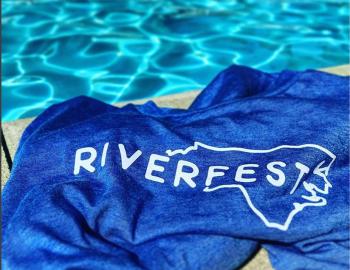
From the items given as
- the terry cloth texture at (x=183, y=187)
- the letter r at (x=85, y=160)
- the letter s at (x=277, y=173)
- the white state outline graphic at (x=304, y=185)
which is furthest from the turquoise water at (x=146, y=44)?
the letter s at (x=277, y=173)

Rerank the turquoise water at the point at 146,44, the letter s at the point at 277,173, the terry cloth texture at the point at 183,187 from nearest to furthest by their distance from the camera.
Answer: the terry cloth texture at the point at 183,187, the letter s at the point at 277,173, the turquoise water at the point at 146,44

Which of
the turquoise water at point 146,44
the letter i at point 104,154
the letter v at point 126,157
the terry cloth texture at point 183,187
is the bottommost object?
the turquoise water at point 146,44

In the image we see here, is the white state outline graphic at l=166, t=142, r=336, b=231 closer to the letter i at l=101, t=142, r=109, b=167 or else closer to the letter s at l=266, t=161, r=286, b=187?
the letter s at l=266, t=161, r=286, b=187

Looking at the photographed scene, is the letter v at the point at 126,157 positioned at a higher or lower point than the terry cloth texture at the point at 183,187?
higher

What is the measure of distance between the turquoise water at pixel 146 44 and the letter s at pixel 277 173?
1631mm

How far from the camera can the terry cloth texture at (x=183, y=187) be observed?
153cm

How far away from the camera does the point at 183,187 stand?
173cm

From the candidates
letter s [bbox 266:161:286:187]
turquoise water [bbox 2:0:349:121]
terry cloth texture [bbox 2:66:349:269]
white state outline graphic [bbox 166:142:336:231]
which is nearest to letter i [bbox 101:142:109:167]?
terry cloth texture [bbox 2:66:349:269]

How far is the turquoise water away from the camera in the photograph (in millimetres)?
3412

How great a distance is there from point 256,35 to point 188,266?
2.90 meters

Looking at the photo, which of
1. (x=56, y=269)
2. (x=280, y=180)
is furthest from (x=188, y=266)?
(x=280, y=180)

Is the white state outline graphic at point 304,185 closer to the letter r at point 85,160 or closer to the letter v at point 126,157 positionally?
the letter v at point 126,157

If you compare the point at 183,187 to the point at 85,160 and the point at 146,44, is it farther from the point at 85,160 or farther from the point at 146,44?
the point at 146,44

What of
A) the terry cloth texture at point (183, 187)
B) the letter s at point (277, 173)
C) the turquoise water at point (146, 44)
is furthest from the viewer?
the turquoise water at point (146, 44)
